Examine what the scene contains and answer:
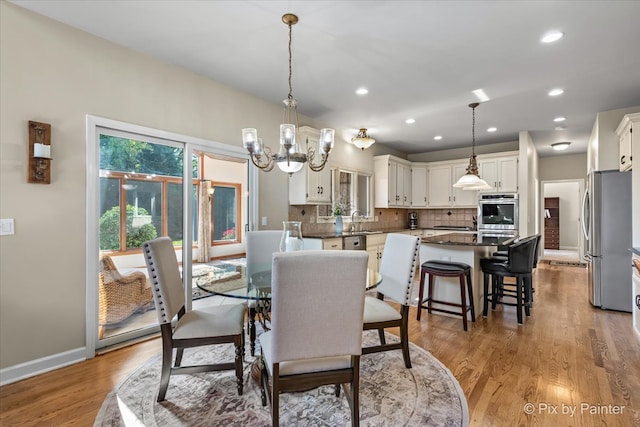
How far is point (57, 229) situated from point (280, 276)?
7.09ft

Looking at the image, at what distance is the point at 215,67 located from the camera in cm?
323

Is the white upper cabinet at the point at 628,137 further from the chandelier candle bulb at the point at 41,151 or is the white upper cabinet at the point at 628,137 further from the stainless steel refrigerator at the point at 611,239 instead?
the chandelier candle bulb at the point at 41,151

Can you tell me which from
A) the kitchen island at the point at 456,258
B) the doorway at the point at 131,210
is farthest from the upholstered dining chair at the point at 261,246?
the kitchen island at the point at 456,258

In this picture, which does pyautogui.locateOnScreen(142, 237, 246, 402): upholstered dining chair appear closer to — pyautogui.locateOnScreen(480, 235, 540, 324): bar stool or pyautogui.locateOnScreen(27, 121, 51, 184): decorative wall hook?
pyautogui.locateOnScreen(27, 121, 51, 184): decorative wall hook

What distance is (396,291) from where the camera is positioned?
8.43ft

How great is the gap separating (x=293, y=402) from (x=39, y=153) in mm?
2545

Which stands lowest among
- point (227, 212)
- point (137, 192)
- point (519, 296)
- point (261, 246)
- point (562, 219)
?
point (519, 296)

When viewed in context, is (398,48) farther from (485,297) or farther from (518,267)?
(485,297)

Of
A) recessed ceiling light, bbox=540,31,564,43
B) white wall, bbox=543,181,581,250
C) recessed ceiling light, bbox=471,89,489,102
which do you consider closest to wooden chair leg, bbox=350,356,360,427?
recessed ceiling light, bbox=540,31,564,43

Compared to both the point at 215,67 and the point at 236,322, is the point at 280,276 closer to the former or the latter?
the point at 236,322

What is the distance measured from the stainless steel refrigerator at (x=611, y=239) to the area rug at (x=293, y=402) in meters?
2.94

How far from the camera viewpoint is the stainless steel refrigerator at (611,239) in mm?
3703

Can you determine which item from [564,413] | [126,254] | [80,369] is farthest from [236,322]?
[564,413]

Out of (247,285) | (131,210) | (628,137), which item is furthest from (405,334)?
(628,137)
